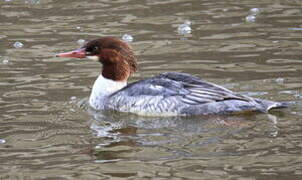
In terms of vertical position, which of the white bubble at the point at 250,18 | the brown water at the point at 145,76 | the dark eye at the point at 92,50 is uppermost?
the dark eye at the point at 92,50

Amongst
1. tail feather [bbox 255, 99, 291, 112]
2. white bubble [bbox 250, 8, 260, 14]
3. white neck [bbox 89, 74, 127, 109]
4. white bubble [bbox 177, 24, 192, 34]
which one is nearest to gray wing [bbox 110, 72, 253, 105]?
tail feather [bbox 255, 99, 291, 112]

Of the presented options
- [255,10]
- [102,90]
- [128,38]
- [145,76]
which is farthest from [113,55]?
[255,10]

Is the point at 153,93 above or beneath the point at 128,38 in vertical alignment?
beneath

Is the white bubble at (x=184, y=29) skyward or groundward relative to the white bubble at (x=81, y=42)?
skyward

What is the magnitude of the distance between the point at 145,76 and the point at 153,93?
148 centimetres

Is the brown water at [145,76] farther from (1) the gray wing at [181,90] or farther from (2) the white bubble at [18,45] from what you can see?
(1) the gray wing at [181,90]

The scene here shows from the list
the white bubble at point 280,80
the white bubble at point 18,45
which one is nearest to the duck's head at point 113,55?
the white bubble at point 280,80

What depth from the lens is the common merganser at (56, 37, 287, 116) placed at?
9195mm

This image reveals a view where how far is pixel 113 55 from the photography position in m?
10.1

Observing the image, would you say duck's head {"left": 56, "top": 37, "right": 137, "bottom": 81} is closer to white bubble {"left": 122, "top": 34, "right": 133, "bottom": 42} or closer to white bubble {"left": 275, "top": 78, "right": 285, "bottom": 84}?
white bubble {"left": 275, "top": 78, "right": 285, "bottom": 84}

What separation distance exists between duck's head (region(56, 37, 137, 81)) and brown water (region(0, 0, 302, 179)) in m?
0.56

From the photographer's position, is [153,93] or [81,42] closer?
[153,93]

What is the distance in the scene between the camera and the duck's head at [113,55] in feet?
33.0

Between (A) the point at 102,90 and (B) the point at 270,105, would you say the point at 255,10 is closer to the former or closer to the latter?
(A) the point at 102,90
